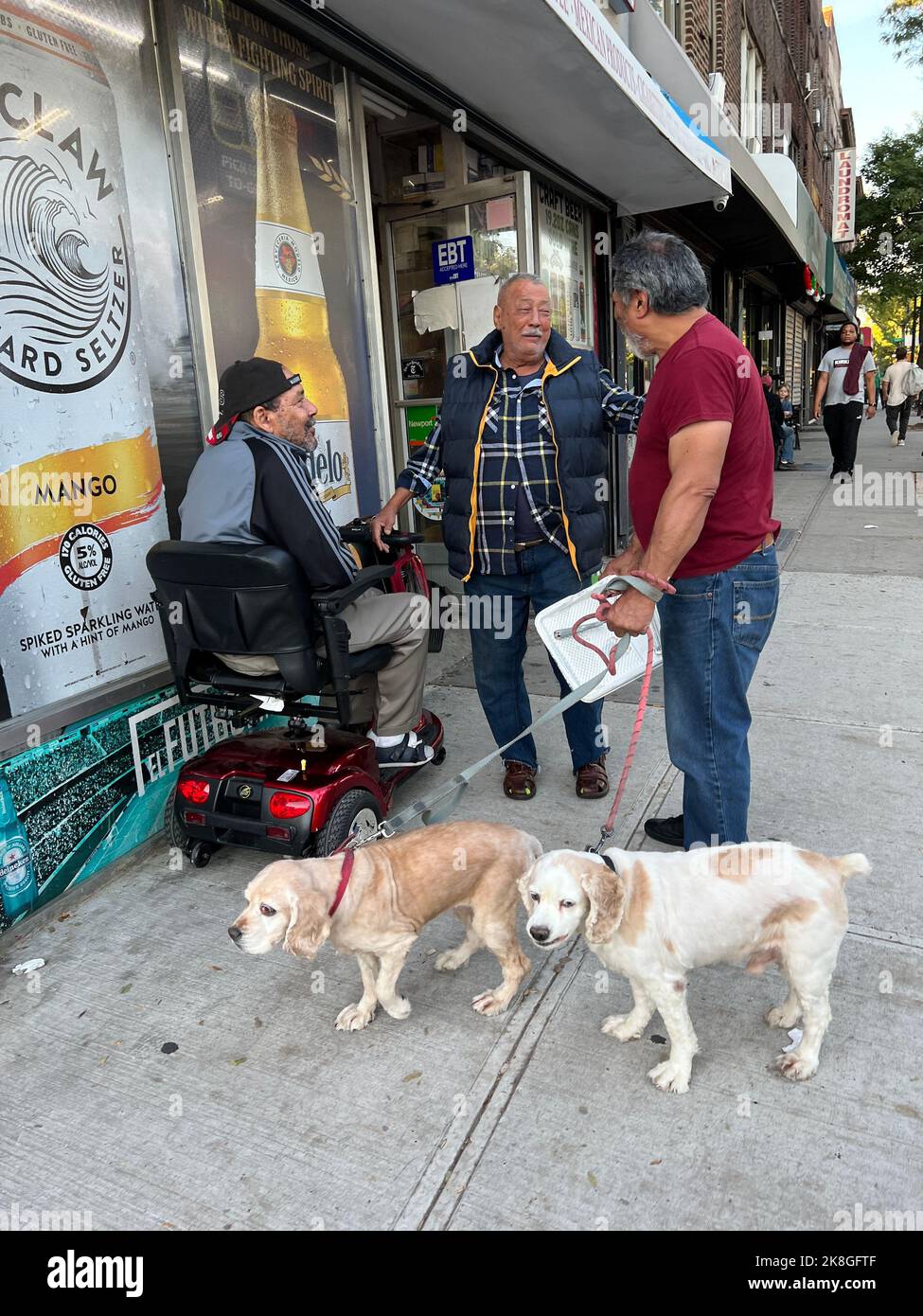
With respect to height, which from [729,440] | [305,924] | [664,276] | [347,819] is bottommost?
[347,819]

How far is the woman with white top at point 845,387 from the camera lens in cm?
1273

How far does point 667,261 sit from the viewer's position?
259 cm

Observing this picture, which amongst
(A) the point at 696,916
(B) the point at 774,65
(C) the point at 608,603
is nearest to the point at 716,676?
(C) the point at 608,603

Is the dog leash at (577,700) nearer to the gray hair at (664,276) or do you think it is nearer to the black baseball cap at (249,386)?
the gray hair at (664,276)

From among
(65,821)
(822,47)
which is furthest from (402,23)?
(822,47)

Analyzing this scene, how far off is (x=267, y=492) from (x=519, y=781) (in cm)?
177

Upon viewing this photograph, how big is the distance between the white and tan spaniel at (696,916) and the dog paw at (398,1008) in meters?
0.59

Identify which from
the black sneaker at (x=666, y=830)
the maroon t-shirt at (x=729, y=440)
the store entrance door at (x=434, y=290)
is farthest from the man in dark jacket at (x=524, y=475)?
the store entrance door at (x=434, y=290)

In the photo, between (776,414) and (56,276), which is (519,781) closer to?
(56,276)

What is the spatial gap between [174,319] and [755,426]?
265 centimetres

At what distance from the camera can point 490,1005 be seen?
2.64 metres

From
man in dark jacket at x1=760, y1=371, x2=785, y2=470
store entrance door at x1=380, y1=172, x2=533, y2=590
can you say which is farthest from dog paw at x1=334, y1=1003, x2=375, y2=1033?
man in dark jacket at x1=760, y1=371, x2=785, y2=470

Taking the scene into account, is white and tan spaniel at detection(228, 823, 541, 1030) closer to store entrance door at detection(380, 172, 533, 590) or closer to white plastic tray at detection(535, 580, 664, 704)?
white plastic tray at detection(535, 580, 664, 704)
